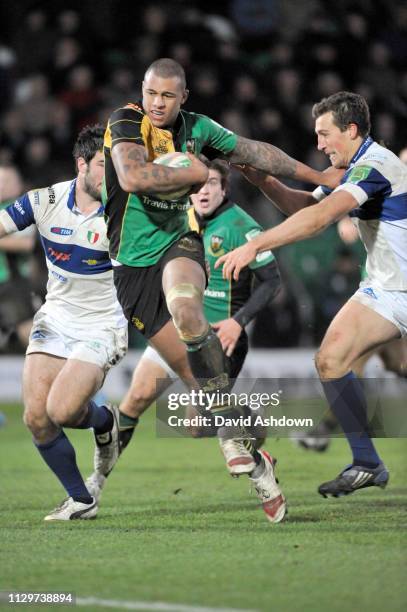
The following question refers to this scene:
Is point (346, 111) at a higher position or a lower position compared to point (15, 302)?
higher

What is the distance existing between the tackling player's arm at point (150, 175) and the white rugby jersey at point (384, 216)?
1019 millimetres

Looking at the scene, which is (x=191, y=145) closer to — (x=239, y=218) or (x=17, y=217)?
(x=17, y=217)

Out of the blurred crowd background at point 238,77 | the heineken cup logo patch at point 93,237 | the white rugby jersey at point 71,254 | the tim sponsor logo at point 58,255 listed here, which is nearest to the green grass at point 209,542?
the white rugby jersey at point 71,254

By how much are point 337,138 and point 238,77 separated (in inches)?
328

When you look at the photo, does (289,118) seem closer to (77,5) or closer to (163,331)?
(77,5)

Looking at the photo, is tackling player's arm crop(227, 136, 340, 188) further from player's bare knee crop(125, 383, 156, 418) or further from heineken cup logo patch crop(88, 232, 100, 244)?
player's bare knee crop(125, 383, 156, 418)

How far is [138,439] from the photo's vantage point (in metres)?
11.3

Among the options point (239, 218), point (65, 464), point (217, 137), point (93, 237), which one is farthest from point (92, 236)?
point (239, 218)

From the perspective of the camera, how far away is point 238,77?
48.8ft

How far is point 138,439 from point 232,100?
509 centimetres

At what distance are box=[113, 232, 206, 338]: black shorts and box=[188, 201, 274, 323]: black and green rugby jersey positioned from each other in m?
1.38

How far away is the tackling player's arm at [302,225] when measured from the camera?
582 centimetres

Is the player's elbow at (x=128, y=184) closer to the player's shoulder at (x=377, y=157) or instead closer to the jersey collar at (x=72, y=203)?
the jersey collar at (x=72, y=203)

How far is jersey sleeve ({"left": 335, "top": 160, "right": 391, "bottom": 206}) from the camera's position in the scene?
247 inches
